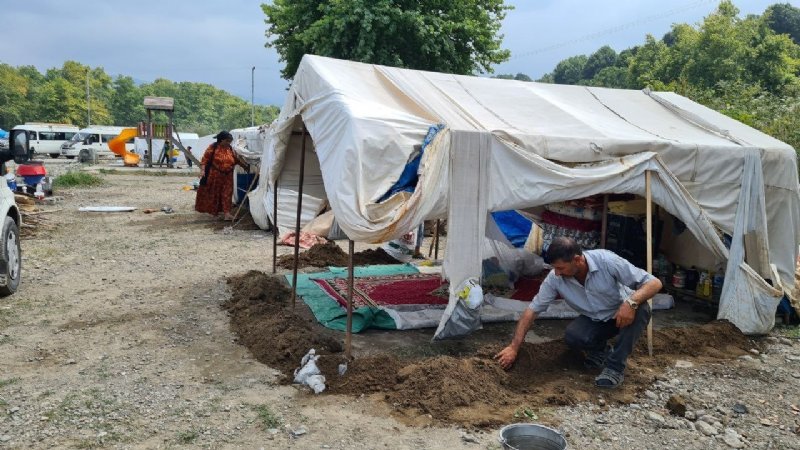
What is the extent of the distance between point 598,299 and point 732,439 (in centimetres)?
121

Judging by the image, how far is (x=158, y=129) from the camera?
27.1 meters

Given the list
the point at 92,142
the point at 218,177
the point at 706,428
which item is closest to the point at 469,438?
the point at 706,428

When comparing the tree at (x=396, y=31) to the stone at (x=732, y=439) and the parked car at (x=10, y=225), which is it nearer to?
the parked car at (x=10, y=225)

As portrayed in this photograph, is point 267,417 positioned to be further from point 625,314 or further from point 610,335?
point 610,335

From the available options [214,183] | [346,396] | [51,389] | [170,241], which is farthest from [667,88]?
[51,389]

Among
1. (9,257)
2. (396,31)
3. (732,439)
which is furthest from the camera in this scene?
(396,31)

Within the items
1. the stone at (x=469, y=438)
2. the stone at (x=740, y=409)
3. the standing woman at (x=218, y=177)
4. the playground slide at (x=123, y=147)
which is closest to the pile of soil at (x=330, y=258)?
the standing woman at (x=218, y=177)

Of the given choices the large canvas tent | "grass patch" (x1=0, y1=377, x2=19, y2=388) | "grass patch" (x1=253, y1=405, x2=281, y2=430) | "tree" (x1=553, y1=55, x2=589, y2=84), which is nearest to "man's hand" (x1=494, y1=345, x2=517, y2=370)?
the large canvas tent

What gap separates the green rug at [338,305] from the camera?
538 cm

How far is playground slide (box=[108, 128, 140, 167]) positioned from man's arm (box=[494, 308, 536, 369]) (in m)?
28.1

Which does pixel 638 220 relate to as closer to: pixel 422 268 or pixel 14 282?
pixel 422 268

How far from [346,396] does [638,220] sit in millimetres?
4472

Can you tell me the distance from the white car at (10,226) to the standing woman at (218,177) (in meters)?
4.55

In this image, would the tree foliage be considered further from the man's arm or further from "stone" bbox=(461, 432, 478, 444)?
"stone" bbox=(461, 432, 478, 444)
